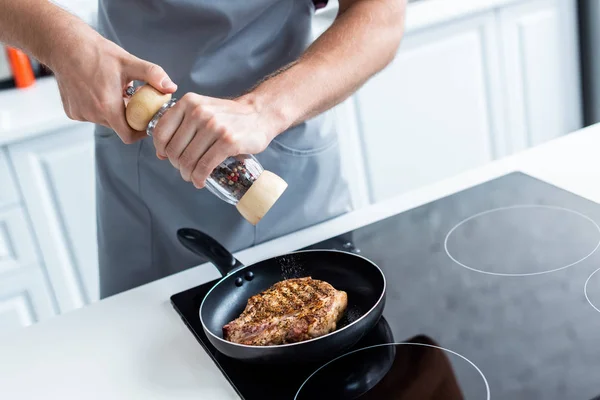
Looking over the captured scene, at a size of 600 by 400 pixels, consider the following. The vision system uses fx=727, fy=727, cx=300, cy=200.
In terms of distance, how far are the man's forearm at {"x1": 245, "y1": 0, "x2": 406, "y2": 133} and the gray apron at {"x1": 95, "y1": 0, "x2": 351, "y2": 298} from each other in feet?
0.41

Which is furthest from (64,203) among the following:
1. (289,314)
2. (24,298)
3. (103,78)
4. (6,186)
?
(289,314)

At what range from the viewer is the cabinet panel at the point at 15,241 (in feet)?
5.95

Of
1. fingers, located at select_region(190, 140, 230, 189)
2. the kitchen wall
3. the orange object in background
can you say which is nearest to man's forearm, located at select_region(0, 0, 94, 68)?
fingers, located at select_region(190, 140, 230, 189)

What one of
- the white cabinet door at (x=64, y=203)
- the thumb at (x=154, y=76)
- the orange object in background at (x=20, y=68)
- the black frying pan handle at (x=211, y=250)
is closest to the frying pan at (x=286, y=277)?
the black frying pan handle at (x=211, y=250)

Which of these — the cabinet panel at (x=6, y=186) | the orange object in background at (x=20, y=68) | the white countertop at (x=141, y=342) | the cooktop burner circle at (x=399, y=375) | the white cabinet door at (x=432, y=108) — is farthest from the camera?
the white cabinet door at (x=432, y=108)

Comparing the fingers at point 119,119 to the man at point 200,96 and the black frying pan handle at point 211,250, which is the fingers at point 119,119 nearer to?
the man at point 200,96

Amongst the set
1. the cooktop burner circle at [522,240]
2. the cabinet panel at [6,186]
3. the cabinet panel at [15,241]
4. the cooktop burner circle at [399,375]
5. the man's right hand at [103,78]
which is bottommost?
the cabinet panel at [15,241]

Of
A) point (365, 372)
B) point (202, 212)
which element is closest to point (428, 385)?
point (365, 372)

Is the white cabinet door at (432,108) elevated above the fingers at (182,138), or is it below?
below

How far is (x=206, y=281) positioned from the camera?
941 millimetres

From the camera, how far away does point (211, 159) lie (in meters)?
0.77

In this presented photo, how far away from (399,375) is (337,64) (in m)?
0.41

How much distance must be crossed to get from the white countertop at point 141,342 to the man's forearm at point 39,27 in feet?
1.05

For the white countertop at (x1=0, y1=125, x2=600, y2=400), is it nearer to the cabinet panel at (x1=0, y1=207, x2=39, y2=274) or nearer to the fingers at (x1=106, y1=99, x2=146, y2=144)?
the fingers at (x1=106, y1=99, x2=146, y2=144)
